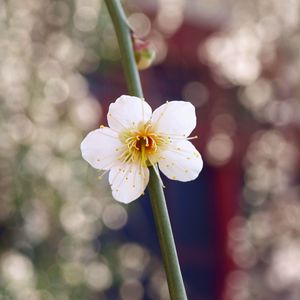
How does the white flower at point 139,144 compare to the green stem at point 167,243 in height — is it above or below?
above

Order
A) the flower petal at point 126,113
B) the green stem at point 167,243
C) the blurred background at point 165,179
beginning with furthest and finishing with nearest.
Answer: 1. the blurred background at point 165,179
2. the flower petal at point 126,113
3. the green stem at point 167,243

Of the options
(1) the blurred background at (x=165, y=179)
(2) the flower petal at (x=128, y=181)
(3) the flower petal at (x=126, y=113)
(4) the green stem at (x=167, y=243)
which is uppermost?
(1) the blurred background at (x=165, y=179)

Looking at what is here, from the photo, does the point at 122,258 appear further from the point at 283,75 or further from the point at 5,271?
the point at 283,75

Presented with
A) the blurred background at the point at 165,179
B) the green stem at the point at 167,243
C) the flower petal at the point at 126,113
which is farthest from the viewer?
the blurred background at the point at 165,179

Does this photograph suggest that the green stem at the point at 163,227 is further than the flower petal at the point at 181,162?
No

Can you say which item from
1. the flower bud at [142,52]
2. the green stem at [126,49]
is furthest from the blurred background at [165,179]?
the green stem at [126,49]

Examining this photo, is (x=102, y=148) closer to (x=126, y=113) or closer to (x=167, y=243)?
(x=126, y=113)

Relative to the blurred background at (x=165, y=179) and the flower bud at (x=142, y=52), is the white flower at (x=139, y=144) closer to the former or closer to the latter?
the flower bud at (x=142, y=52)

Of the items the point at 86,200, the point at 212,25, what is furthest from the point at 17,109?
the point at 212,25
